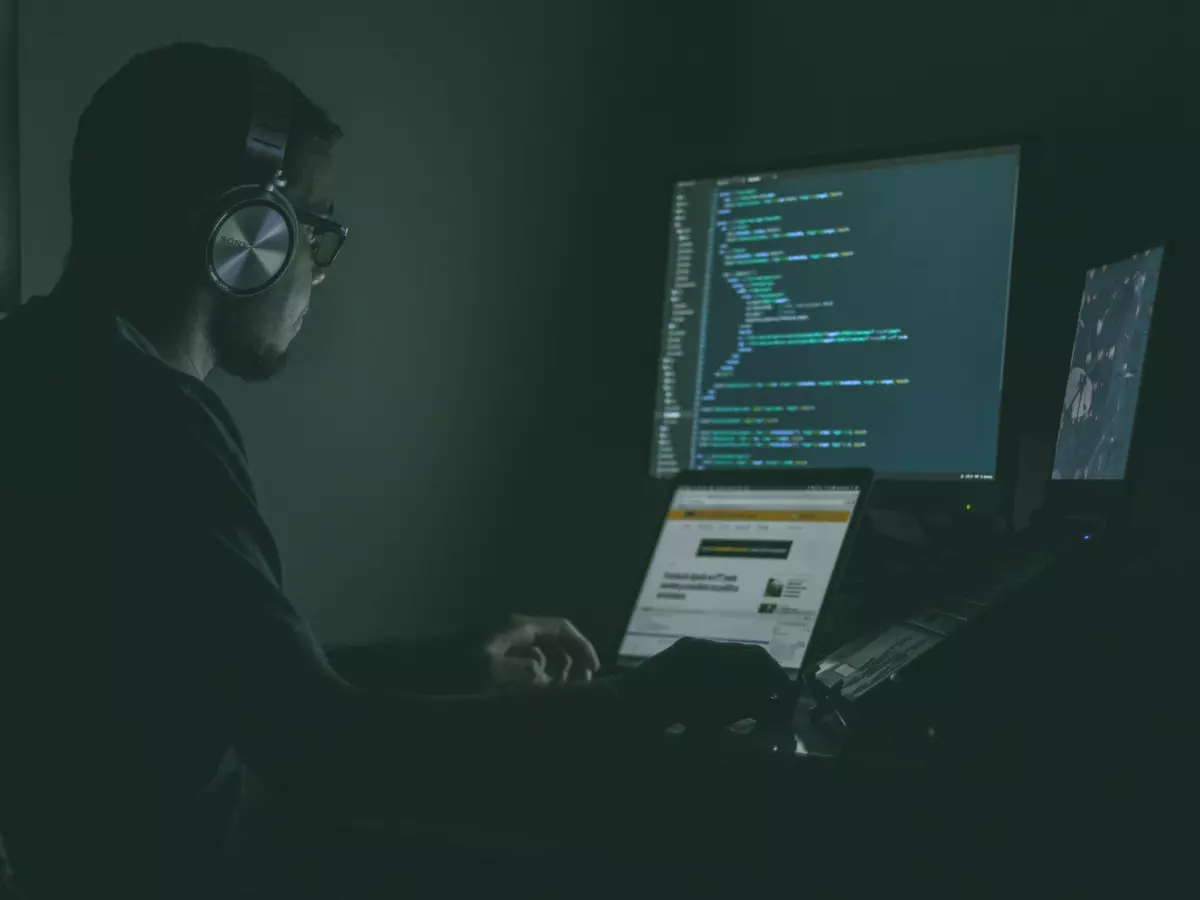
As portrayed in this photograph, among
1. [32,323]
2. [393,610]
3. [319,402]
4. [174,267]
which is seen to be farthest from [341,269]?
[32,323]

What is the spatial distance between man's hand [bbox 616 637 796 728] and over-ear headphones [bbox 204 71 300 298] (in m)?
0.49

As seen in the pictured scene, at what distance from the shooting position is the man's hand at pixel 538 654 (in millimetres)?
1118

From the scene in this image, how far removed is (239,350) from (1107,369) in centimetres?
83

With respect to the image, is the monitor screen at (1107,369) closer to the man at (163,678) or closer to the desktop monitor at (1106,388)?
the desktop monitor at (1106,388)

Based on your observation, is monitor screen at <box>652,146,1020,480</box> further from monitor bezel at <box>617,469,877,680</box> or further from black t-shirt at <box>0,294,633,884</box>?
black t-shirt at <box>0,294,633,884</box>

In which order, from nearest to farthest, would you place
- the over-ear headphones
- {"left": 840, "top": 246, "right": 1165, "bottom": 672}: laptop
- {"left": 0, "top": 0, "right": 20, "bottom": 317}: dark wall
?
{"left": 840, "top": 246, "right": 1165, "bottom": 672}: laptop < the over-ear headphones < {"left": 0, "top": 0, "right": 20, "bottom": 317}: dark wall

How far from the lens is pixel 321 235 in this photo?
114cm

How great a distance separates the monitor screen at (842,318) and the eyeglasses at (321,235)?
47 centimetres

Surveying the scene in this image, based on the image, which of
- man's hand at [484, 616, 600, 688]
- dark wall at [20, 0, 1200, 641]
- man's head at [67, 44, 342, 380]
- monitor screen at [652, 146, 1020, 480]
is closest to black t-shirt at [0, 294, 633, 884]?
man's head at [67, 44, 342, 380]

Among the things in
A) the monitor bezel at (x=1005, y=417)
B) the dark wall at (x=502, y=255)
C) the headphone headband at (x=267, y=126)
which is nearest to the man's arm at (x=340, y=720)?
the headphone headband at (x=267, y=126)

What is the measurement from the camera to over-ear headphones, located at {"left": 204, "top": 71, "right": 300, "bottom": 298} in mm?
975

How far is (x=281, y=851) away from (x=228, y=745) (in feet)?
2.59

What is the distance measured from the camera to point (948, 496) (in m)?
1.24

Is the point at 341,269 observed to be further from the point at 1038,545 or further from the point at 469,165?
the point at 1038,545
